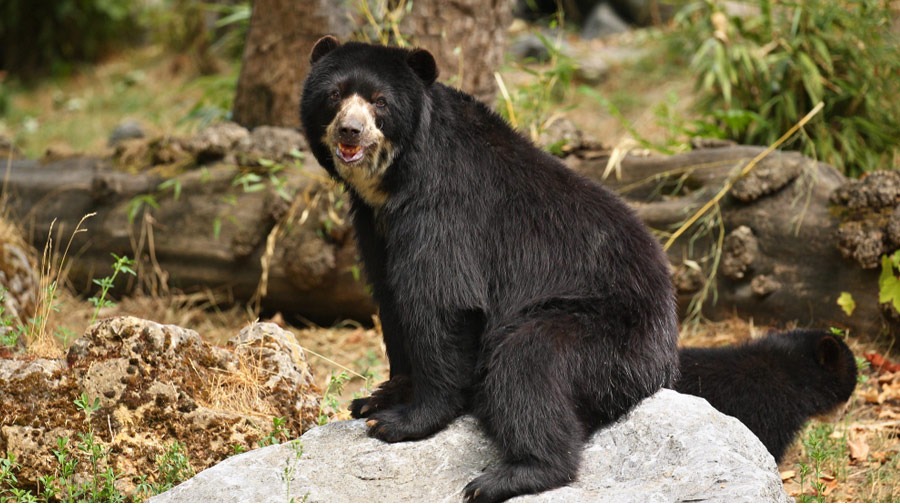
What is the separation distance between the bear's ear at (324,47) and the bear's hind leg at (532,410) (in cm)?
166

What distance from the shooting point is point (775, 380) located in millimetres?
5906

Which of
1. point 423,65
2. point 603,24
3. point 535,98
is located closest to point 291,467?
point 423,65

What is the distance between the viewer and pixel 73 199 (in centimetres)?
833

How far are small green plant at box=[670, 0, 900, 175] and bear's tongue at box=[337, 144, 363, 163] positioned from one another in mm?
4806

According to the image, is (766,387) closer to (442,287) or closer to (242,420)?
(442,287)

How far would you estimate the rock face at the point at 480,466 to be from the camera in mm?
3748

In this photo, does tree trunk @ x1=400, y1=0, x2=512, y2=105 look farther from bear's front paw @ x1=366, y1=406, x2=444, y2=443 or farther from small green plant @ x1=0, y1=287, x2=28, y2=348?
bear's front paw @ x1=366, y1=406, x2=444, y2=443

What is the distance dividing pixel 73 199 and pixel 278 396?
4215mm

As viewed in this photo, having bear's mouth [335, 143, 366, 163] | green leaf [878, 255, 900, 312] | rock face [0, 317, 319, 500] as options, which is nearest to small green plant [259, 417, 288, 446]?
rock face [0, 317, 319, 500]

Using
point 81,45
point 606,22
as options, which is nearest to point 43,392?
point 606,22

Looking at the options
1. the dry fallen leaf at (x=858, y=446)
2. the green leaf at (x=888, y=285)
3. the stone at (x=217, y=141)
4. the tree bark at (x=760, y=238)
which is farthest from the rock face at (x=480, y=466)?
the stone at (x=217, y=141)

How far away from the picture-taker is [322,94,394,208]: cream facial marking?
4.38 m

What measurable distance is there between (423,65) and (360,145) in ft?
1.65

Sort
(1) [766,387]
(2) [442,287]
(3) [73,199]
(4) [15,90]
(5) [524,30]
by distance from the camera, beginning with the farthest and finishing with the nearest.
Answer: (4) [15,90]
(5) [524,30]
(3) [73,199]
(1) [766,387]
(2) [442,287]
